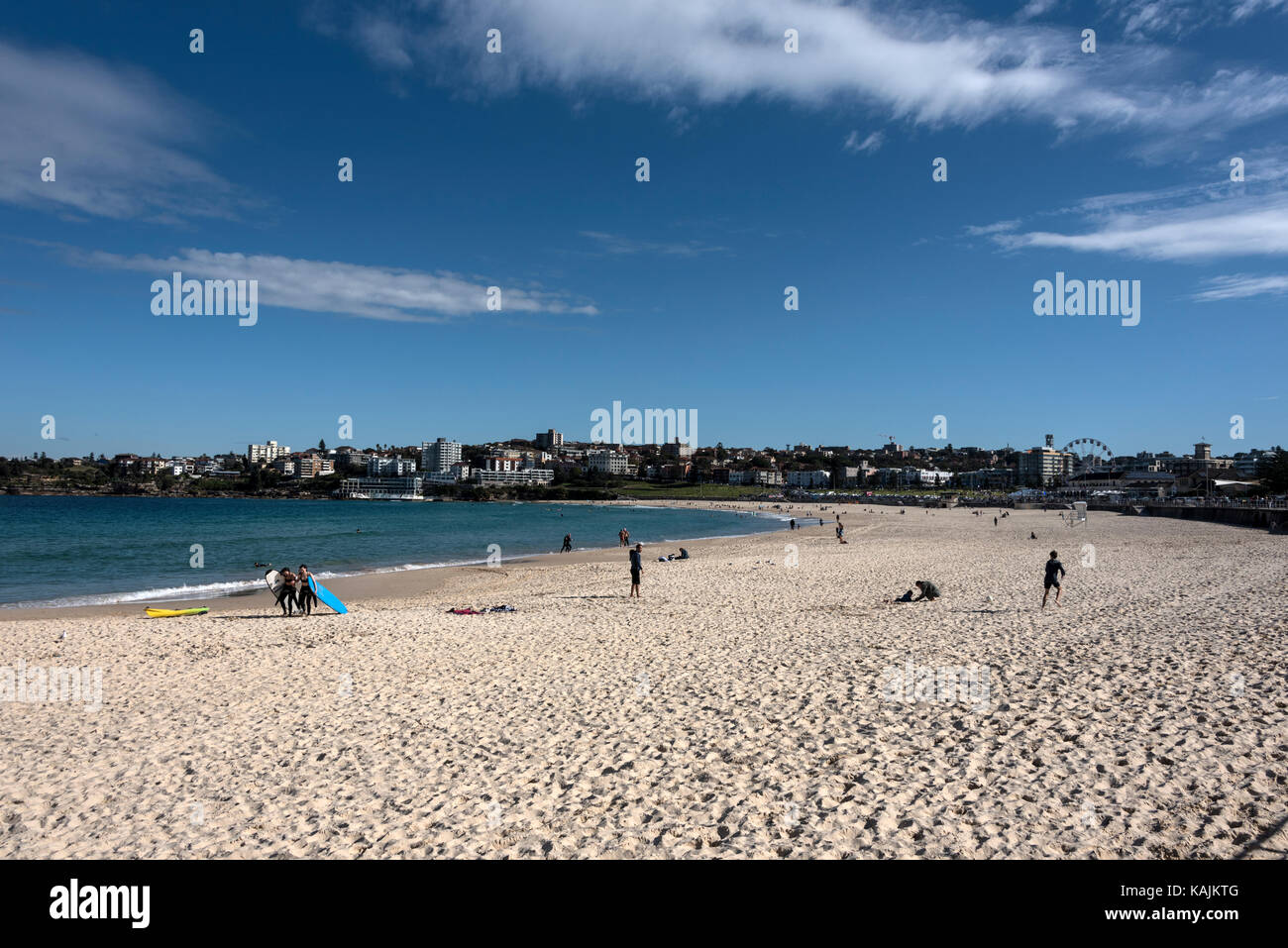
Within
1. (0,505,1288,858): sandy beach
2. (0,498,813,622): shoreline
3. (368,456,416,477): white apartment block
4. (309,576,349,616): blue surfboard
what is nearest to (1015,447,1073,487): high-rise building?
(368,456,416,477): white apartment block

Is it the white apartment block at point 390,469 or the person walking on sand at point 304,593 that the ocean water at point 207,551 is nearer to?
the person walking on sand at point 304,593

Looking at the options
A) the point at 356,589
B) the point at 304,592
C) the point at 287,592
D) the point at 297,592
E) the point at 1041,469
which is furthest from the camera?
the point at 1041,469

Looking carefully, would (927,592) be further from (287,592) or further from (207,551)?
(207,551)

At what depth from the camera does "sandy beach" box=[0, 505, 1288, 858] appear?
5441 mm

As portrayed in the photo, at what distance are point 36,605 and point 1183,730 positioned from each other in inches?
1069

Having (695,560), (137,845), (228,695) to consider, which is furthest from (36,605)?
(695,560)

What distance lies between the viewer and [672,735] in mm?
7691

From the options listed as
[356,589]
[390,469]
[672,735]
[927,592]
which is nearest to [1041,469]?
[390,469]

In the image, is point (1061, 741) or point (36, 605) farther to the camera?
point (36, 605)

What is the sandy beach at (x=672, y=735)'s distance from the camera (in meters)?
5.44

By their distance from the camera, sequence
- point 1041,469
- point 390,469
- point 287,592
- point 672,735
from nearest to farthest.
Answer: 1. point 672,735
2. point 287,592
3. point 1041,469
4. point 390,469

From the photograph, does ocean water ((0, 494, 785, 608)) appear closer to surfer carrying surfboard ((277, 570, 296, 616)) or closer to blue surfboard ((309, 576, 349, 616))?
surfer carrying surfboard ((277, 570, 296, 616))
